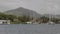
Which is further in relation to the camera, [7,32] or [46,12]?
[46,12]

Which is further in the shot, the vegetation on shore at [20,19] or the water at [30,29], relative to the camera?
the vegetation on shore at [20,19]

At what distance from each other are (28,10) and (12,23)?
0.35 meters

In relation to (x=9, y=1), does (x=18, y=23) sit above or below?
below

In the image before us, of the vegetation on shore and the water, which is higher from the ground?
the vegetation on shore

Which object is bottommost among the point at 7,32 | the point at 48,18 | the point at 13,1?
the point at 7,32

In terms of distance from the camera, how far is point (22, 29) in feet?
6.57

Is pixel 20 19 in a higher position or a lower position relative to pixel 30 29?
higher

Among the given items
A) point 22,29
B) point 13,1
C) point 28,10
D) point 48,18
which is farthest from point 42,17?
point 13,1

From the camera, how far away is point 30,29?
2.02 metres

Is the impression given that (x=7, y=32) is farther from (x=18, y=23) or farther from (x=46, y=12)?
(x=46, y=12)

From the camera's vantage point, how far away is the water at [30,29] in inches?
76.5

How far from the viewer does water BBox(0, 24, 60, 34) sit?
76.5 inches

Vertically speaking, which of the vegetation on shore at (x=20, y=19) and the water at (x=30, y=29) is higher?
the vegetation on shore at (x=20, y=19)

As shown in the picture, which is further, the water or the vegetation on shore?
the vegetation on shore
